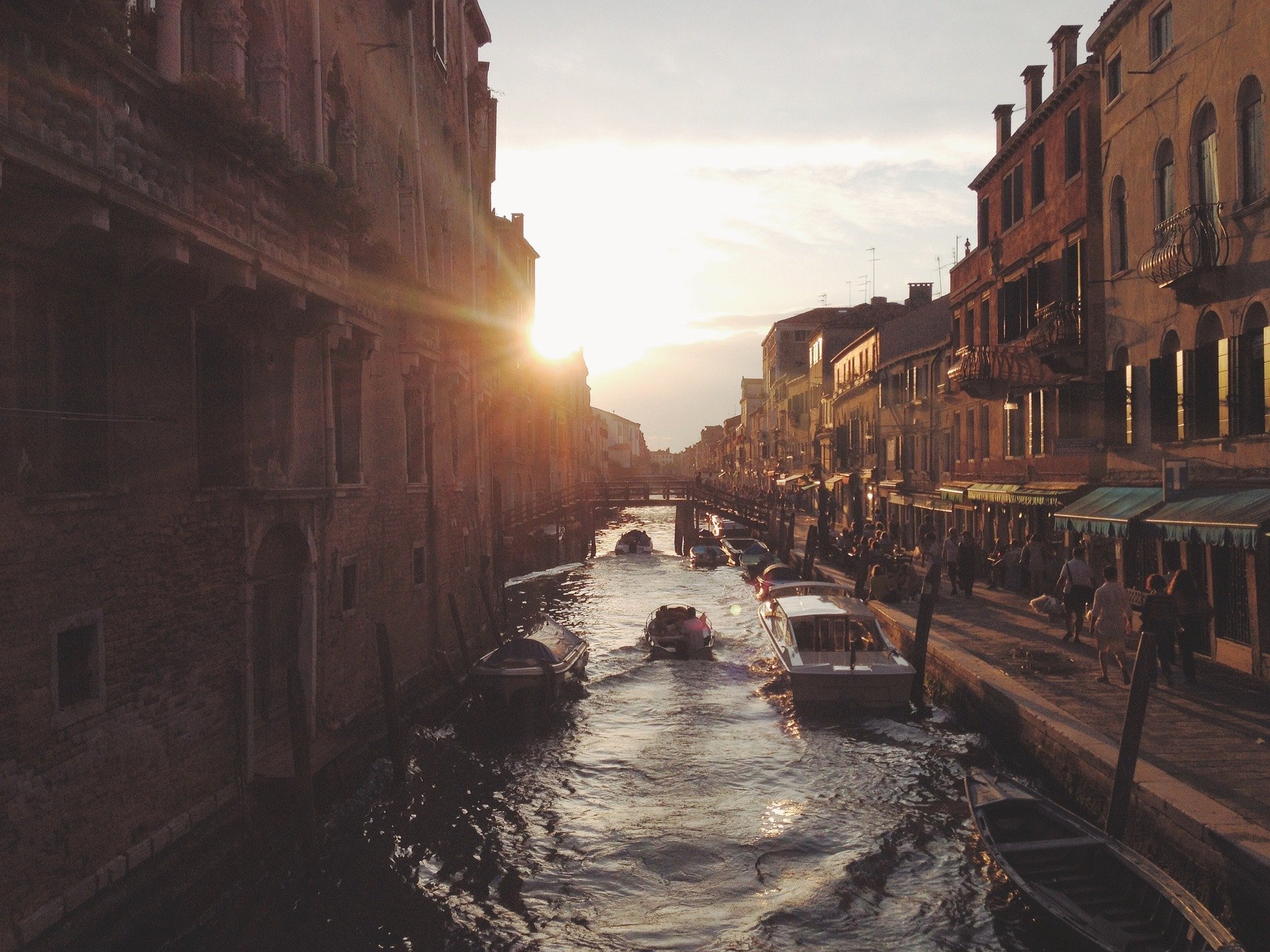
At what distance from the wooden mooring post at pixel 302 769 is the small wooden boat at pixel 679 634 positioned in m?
12.1

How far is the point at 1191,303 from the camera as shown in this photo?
47.2ft

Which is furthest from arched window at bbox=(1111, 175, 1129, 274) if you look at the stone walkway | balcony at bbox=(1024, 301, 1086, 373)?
the stone walkway

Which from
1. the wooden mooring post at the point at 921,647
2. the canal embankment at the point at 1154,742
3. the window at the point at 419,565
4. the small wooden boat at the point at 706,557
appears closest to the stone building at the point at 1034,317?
the canal embankment at the point at 1154,742

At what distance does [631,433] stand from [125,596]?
159 m

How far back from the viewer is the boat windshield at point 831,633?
1677cm

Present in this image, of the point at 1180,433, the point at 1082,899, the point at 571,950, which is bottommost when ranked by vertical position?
the point at 571,950

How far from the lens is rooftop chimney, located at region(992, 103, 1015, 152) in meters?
25.1

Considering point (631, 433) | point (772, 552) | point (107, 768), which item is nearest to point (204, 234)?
point (107, 768)

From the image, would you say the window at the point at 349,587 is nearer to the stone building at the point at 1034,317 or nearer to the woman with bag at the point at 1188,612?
the woman with bag at the point at 1188,612

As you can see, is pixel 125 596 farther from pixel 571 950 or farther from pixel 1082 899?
pixel 1082 899

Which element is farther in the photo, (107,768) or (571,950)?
(571,950)

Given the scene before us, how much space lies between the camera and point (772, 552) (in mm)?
42031

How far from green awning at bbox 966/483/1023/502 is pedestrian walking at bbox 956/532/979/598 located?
123cm

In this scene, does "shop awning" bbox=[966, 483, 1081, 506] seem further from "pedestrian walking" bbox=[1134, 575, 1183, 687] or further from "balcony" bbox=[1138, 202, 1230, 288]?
"pedestrian walking" bbox=[1134, 575, 1183, 687]
